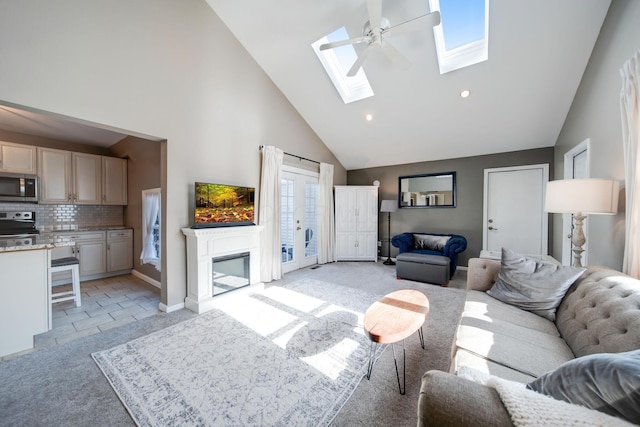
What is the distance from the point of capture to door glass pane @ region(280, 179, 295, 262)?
445cm

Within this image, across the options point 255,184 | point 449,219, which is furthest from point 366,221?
point 255,184

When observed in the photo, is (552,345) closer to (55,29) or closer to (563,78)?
(563,78)

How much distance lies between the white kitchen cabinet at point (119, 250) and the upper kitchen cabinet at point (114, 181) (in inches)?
23.3

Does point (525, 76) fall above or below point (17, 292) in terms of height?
above

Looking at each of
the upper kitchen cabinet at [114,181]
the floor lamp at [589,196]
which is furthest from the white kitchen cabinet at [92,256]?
the floor lamp at [589,196]

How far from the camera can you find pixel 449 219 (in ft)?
16.4

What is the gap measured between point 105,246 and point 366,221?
5.02 m

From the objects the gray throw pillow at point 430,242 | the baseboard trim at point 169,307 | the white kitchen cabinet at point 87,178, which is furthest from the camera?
the gray throw pillow at point 430,242

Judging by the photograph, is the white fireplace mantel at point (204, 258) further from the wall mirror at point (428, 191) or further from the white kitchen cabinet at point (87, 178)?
the wall mirror at point (428, 191)

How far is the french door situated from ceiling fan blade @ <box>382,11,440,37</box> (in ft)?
8.61

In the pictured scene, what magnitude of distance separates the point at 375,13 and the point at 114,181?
16.2 feet

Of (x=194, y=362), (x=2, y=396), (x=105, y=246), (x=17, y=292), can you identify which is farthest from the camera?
(x=105, y=246)

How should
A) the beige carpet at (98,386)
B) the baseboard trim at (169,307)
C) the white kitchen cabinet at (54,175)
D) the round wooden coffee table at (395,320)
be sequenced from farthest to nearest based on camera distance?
the white kitchen cabinet at (54,175) → the baseboard trim at (169,307) → the round wooden coffee table at (395,320) → the beige carpet at (98,386)

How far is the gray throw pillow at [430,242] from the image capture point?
15.3 feet
